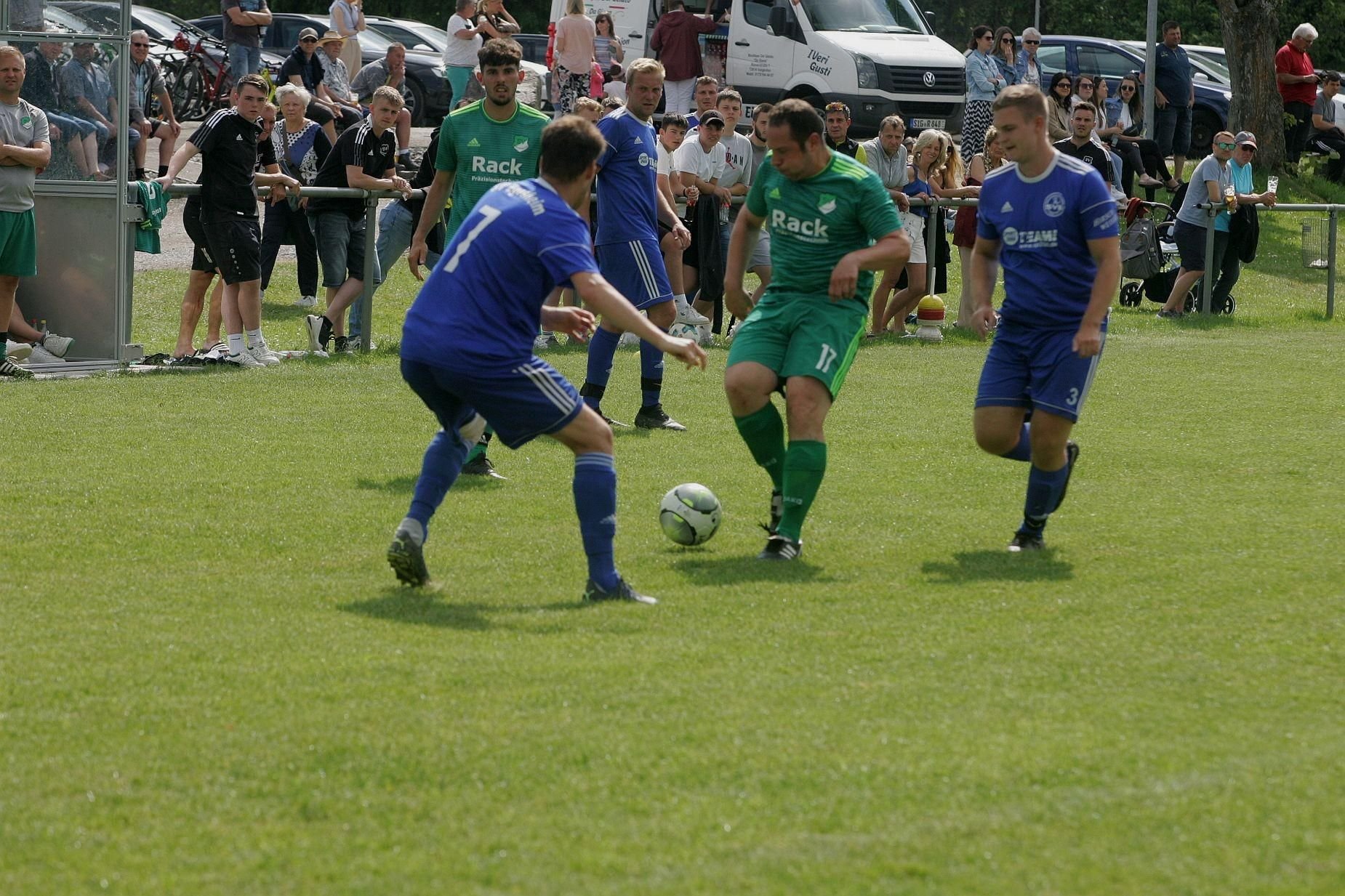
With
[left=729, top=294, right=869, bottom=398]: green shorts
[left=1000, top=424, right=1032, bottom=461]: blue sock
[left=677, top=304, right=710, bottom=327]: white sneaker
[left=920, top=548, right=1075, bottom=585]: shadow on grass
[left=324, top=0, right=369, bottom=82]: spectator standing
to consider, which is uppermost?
[left=324, top=0, right=369, bottom=82]: spectator standing

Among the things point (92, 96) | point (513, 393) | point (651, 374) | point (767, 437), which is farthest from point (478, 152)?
point (92, 96)

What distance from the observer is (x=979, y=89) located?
22703 mm

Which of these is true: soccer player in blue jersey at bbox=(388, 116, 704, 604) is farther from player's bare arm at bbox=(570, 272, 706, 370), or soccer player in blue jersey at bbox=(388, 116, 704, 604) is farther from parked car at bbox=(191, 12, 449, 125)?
parked car at bbox=(191, 12, 449, 125)

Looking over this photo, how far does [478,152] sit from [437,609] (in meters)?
4.07

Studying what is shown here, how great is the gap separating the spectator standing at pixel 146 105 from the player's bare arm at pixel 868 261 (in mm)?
11577

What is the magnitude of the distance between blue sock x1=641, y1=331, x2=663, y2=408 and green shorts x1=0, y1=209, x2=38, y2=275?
4.87 m

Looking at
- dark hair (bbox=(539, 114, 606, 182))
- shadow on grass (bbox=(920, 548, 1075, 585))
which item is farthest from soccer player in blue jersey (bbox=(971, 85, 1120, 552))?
dark hair (bbox=(539, 114, 606, 182))

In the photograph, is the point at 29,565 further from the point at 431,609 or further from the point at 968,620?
the point at 968,620

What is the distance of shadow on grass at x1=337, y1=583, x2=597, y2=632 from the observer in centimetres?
630

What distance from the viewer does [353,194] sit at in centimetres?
1448

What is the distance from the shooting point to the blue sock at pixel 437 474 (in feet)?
22.2

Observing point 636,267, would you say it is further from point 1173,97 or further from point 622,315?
point 1173,97

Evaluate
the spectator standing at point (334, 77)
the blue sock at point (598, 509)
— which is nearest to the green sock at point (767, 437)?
the blue sock at point (598, 509)

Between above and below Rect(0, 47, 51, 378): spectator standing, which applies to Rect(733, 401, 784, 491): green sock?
below
